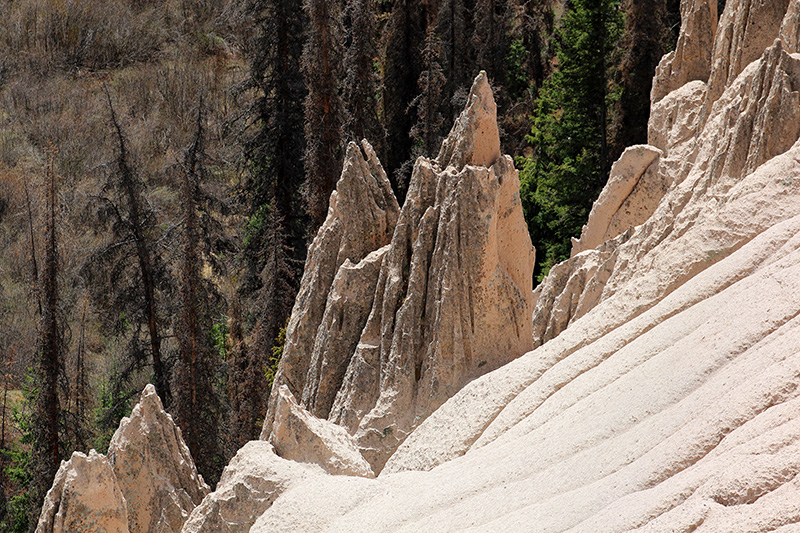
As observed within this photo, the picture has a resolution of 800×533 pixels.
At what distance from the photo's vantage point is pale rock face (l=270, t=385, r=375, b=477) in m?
10.1

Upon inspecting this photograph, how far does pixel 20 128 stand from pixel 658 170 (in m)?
36.1

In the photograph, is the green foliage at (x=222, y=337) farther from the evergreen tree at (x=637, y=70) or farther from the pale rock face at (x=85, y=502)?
the pale rock face at (x=85, y=502)

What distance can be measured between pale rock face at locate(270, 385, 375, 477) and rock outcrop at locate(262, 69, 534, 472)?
26.1 inches

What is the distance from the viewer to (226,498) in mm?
9742

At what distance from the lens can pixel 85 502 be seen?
35.9ft

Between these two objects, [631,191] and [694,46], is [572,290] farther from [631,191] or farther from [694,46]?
[694,46]

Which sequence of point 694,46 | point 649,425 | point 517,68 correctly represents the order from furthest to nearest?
point 517,68
point 694,46
point 649,425

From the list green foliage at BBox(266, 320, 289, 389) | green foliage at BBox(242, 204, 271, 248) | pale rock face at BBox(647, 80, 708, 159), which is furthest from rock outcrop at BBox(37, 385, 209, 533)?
green foliage at BBox(242, 204, 271, 248)

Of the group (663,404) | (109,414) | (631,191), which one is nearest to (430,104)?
(631,191)

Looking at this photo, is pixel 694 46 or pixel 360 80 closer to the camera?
pixel 694 46

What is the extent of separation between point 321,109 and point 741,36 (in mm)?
14643

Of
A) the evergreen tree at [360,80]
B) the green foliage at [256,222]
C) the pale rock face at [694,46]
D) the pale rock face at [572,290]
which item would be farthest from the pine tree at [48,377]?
the pale rock face at [694,46]

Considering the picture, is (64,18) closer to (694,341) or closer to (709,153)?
(709,153)

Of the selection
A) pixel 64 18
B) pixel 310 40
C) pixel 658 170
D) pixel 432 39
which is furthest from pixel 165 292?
pixel 64 18
